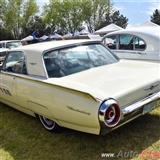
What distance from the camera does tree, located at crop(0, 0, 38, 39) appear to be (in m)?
48.3

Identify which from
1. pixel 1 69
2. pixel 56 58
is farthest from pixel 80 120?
pixel 1 69

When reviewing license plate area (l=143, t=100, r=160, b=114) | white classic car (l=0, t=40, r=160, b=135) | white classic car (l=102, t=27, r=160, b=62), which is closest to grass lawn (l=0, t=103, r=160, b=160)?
white classic car (l=0, t=40, r=160, b=135)

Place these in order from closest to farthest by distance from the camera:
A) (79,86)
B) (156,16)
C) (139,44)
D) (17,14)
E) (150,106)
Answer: (79,86), (150,106), (139,44), (17,14), (156,16)

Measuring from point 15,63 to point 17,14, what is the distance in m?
45.5

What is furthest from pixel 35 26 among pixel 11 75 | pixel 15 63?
pixel 11 75

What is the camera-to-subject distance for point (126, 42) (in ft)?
28.8

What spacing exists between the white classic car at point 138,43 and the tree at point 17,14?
1632 inches

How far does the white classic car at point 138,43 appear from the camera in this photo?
789 cm

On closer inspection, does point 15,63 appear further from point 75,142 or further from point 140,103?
point 140,103

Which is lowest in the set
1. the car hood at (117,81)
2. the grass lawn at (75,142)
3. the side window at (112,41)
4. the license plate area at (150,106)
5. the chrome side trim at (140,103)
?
the grass lawn at (75,142)

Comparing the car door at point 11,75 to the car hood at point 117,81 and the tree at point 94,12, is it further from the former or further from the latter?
the tree at point 94,12

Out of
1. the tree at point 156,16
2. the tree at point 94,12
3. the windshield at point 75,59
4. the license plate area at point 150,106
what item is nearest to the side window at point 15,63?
the windshield at point 75,59

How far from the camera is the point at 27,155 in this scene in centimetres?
438

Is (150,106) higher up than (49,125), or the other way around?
(150,106)
